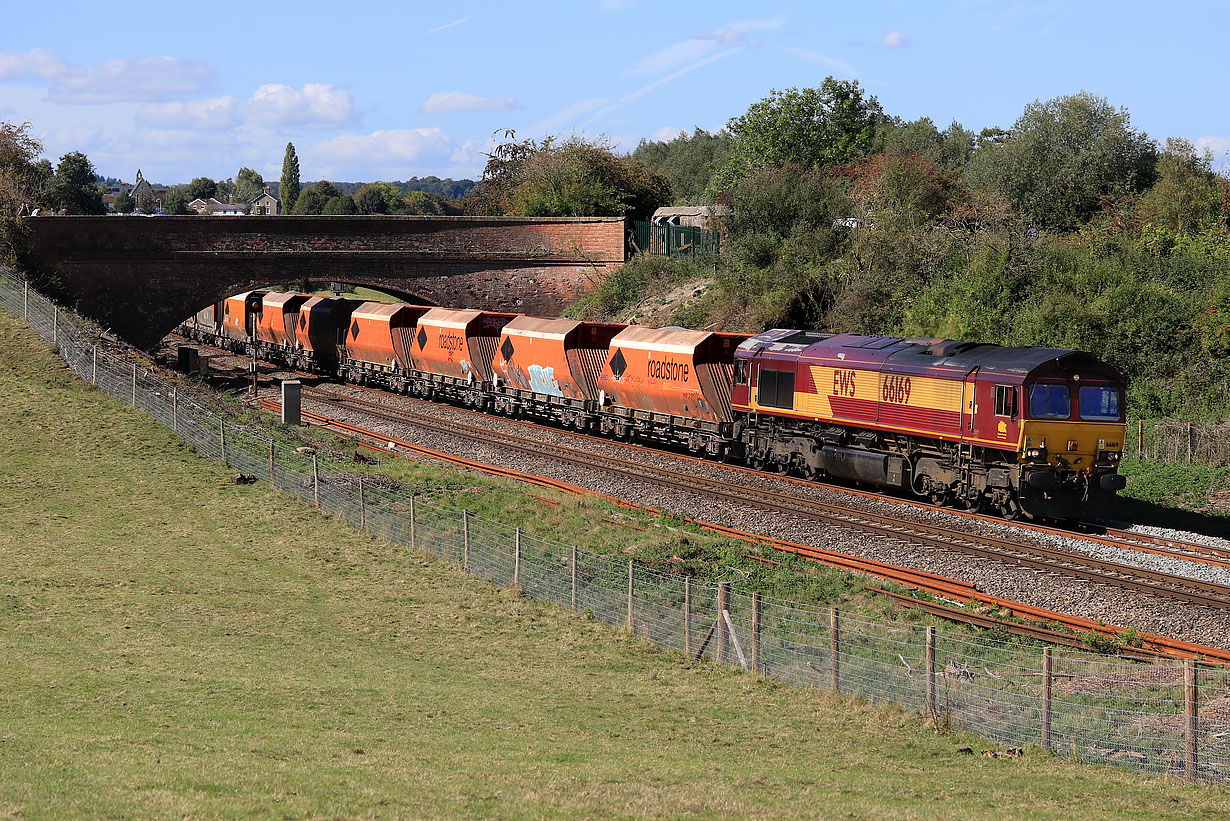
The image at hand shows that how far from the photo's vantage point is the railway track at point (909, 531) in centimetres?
2262

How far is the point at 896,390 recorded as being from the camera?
31.4 m

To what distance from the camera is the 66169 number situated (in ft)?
102

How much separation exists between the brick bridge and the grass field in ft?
118

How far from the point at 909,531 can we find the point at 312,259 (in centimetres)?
4485

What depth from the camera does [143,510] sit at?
2841cm


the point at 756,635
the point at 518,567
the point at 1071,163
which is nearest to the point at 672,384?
the point at 518,567

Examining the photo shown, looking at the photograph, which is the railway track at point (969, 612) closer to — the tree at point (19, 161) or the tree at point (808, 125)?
the tree at point (19, 161)

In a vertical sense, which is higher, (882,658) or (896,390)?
(896,390)

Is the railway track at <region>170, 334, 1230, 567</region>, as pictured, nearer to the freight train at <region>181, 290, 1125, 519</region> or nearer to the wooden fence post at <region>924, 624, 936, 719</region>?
the freight train at <region>181, 290, 1125, 519</region>

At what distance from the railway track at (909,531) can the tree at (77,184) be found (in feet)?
416

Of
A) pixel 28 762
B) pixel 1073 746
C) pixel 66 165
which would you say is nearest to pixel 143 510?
pixel 28 762

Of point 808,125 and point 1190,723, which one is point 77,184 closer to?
point 808,125

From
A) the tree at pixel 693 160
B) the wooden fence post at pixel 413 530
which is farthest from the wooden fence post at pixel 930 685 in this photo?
the tree at pixel 693 160

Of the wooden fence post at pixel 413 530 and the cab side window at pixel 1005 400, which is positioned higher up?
the cab side window at pixel 1005 400
